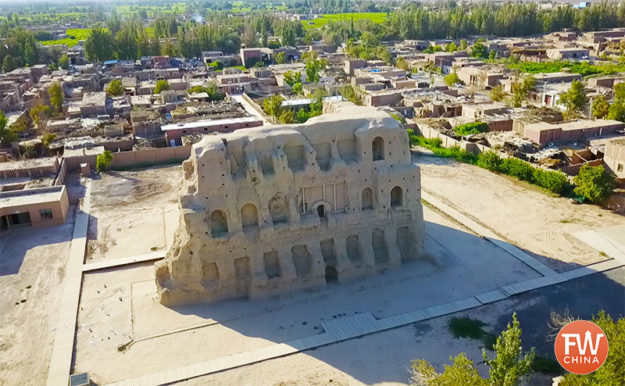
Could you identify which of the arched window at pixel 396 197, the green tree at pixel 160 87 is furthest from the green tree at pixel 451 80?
the arched window at pixel 396 197

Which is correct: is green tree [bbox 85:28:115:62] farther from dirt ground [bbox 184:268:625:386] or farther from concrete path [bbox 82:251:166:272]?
dirt ground [bbox 184:268:625:386]

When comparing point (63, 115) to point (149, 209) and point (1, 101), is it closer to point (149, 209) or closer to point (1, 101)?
point (1, 101)

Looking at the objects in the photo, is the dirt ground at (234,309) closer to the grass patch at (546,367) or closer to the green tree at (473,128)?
the grass patch at (546,367)

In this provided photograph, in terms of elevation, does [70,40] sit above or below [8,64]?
above

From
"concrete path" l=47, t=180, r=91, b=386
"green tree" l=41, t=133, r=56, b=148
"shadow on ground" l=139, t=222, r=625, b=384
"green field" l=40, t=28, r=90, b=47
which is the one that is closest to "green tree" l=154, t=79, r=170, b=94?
"green tree" l=41, t=133, r=56, b=148

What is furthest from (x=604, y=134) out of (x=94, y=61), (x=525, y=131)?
(x=94, y=61)

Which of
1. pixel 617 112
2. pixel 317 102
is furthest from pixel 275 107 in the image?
pixel 617 112

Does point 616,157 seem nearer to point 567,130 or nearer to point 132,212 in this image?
point 567,130

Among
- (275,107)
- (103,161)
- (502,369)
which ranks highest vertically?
(275,107)
